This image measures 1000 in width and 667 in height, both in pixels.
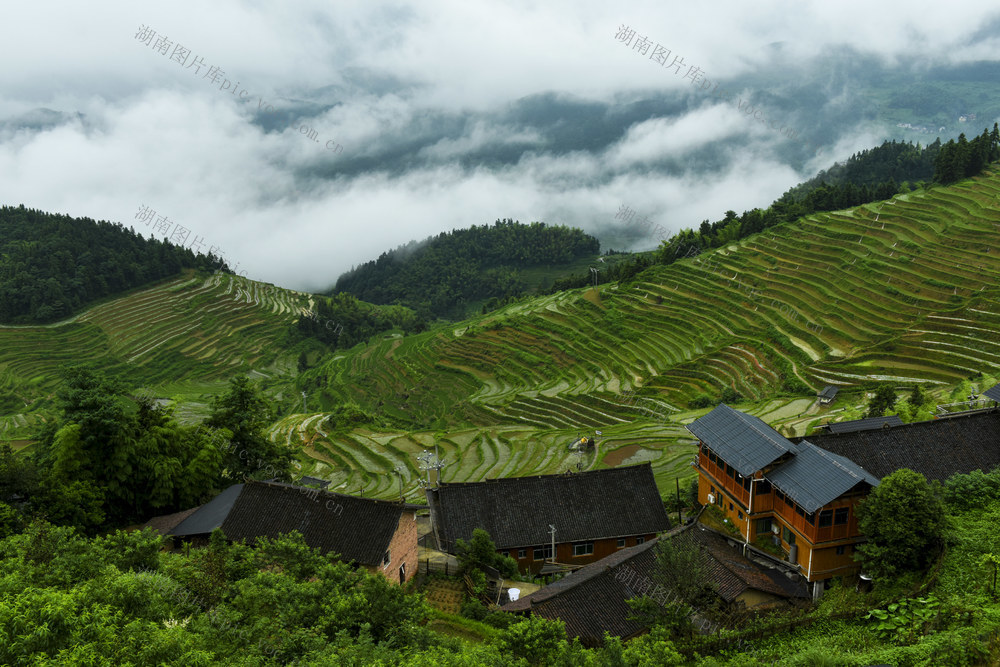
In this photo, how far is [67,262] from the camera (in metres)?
72.4

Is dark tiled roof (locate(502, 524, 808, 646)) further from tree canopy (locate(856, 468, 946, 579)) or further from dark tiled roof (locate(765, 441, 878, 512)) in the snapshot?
tree canopy (locate(856, 468, 946, 579))

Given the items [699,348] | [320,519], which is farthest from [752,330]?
[320,519]

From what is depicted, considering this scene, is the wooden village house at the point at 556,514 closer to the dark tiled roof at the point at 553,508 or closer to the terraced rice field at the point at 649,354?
the dark tiled roof at the point at 553,508

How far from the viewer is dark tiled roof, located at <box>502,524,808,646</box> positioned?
15141 mm

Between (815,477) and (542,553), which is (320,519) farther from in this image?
(815,477)

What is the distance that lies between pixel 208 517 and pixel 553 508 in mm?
10191

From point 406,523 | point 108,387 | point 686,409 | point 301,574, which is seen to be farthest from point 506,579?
point 686,409

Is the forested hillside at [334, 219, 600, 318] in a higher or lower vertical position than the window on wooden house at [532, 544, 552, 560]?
higher

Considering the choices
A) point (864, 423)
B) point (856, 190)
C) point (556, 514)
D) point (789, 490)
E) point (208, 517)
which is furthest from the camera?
point (856, 190)

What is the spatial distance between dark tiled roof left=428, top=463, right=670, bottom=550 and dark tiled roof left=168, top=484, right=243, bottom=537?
19.9 feet

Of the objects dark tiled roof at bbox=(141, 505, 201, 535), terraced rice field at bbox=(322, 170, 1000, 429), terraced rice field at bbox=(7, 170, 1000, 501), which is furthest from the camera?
terraced rice field at bbox=(322, 170, 1000, 429)

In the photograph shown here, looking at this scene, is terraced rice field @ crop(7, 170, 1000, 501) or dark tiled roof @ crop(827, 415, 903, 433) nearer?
dark tiled roof @ crop(827, 415, 903, 433)

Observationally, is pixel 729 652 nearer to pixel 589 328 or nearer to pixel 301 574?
pixel 301 574

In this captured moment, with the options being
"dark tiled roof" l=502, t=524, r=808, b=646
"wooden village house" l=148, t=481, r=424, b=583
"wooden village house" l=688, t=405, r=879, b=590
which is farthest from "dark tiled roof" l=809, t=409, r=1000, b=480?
"wooden village house" l=148, t=481, r=424, b=583
